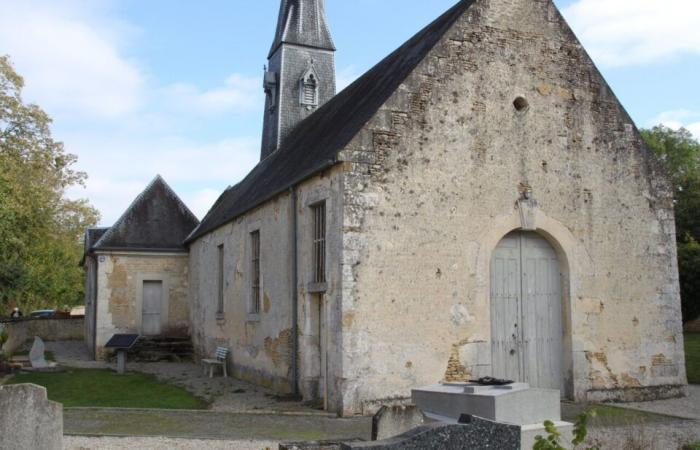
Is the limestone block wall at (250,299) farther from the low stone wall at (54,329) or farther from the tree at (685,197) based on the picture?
the low stone wall at (54,329)

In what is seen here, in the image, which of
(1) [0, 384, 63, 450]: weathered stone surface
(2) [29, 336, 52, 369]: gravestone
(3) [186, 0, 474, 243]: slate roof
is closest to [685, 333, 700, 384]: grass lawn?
(3) [186, 0, 474, 243]: slate roof

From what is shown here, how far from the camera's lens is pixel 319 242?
480 inches

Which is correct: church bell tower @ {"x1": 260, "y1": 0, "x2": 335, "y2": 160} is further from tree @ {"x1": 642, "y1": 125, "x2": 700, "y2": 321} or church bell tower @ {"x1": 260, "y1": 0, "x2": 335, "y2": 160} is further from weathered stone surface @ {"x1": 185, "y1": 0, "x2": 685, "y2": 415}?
tree @ {"x1": 642, "y1": 125, "x2": 700, "y2": 321}

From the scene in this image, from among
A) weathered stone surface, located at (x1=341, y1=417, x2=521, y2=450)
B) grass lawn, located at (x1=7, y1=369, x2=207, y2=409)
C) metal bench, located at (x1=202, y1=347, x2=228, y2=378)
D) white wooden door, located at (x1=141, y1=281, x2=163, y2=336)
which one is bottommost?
grass lawn, located at (x1=7, y1=369, x2=207, y2=409)

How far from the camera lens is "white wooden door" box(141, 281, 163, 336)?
22953 millimetres

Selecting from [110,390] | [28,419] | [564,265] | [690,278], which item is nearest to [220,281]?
[110,390]

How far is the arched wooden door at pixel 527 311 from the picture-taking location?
39.1 feet

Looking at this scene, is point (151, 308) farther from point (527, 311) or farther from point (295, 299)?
point (527, 311)

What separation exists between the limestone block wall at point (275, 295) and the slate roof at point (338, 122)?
0.96 ft

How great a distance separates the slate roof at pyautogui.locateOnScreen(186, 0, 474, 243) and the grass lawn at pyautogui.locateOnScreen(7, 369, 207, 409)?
13.9ft

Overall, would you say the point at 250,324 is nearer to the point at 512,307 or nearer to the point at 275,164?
the point at 275,164

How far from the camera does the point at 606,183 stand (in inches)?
501

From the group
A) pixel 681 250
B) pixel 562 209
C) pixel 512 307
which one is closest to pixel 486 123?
pixel 562 209

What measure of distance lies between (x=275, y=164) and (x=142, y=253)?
23.5 ft
